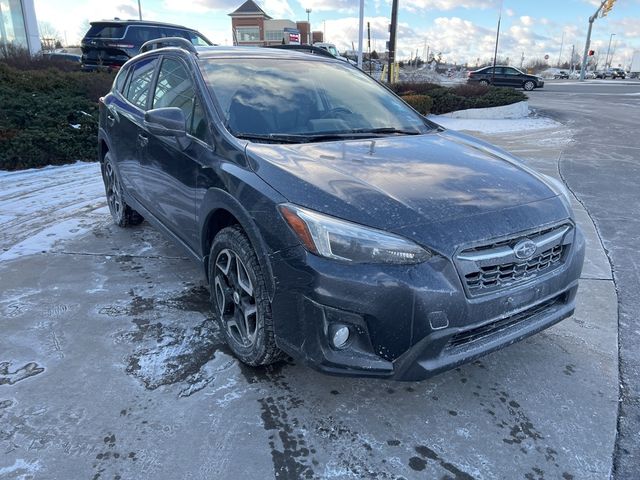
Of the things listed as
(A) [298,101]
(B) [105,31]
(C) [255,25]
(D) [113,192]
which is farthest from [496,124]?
(C) [255,25]

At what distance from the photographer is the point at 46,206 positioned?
592cm

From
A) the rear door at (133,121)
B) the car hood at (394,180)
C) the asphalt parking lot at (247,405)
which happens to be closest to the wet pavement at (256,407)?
the asphalt parking lot at (247,405)

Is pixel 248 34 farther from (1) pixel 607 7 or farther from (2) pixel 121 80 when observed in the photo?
(2) pixel 121 80

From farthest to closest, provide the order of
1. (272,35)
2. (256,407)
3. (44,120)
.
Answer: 1. (272,35)
2. (44,120)
3. (256,407)

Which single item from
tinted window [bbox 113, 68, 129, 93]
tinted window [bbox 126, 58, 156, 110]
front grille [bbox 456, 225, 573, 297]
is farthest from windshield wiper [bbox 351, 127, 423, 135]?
tinted window [bbox 113, 68, 129, 93]

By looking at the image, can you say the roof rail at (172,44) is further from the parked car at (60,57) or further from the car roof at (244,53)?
the parked car at (60,57)

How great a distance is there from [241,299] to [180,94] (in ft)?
5.31

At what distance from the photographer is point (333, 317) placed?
2141mm

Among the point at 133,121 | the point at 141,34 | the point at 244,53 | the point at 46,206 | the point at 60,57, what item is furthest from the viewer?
the point at 60,57

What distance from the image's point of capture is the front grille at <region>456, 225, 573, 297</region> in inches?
85.4

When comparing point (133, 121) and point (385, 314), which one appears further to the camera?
point (133, 121)

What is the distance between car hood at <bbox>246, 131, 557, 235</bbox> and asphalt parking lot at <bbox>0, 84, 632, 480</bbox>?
1002mm

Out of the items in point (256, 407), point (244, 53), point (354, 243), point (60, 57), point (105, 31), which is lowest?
point (256, 407)

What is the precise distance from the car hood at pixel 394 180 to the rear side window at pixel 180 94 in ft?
1.84
